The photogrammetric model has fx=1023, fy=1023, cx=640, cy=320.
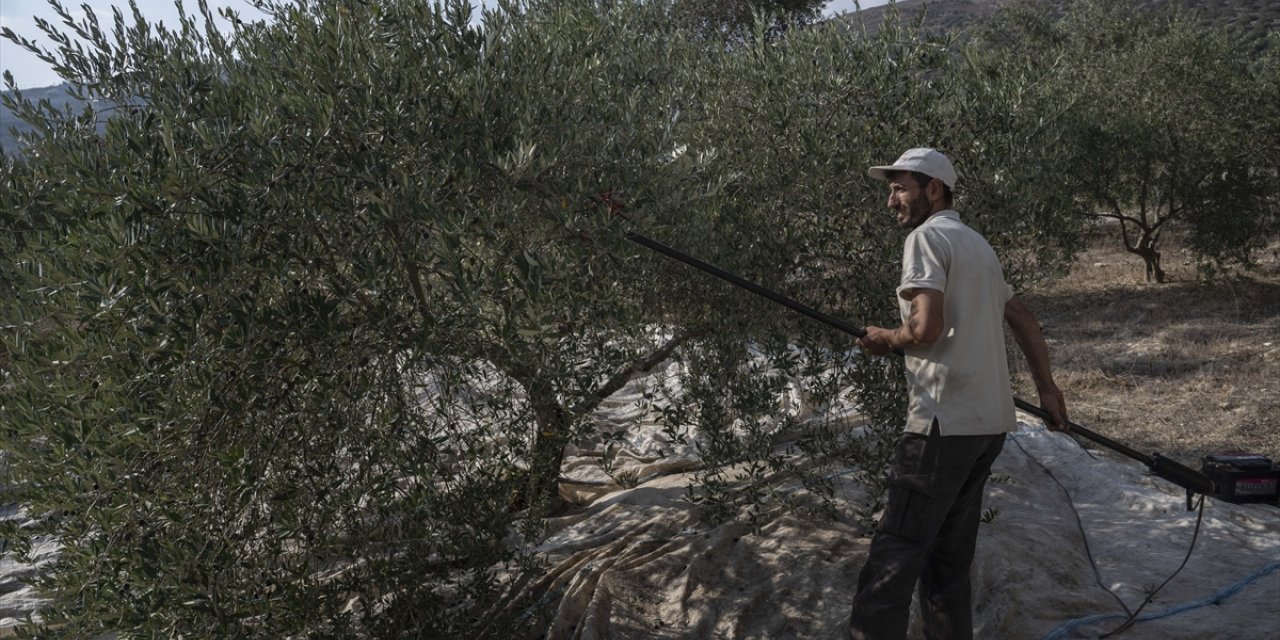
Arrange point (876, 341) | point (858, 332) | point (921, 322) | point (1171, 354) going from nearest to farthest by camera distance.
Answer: point (921, 322) → point (876, 341) → point (858, 332) → point (1171, 354)

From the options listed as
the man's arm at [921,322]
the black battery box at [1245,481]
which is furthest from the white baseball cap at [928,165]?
the black battery box at [1245,481]

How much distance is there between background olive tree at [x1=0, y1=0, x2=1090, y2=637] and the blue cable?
1.13m

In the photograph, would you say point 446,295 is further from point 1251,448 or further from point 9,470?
point 1251,448

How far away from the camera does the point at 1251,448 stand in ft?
25.6

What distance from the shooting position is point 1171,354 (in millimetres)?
10914

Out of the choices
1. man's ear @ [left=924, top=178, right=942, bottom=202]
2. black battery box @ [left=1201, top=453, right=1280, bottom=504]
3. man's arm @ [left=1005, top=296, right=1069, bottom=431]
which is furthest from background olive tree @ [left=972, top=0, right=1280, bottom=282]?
man's ear @ [left=924, top=178, right=942, bottom=202]

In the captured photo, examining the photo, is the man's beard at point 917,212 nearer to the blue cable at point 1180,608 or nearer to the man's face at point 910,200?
the man's face at point 910,200

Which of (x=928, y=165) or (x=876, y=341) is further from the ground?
(x=928, y=165)

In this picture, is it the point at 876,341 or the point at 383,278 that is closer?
the point at 383,278

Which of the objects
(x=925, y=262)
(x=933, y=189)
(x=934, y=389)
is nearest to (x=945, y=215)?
(x=933, y=189)

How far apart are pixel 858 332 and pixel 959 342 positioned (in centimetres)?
44

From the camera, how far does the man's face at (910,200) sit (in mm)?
4039

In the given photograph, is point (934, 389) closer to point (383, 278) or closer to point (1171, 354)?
point (383, 278)

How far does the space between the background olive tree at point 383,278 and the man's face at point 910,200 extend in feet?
3.39
